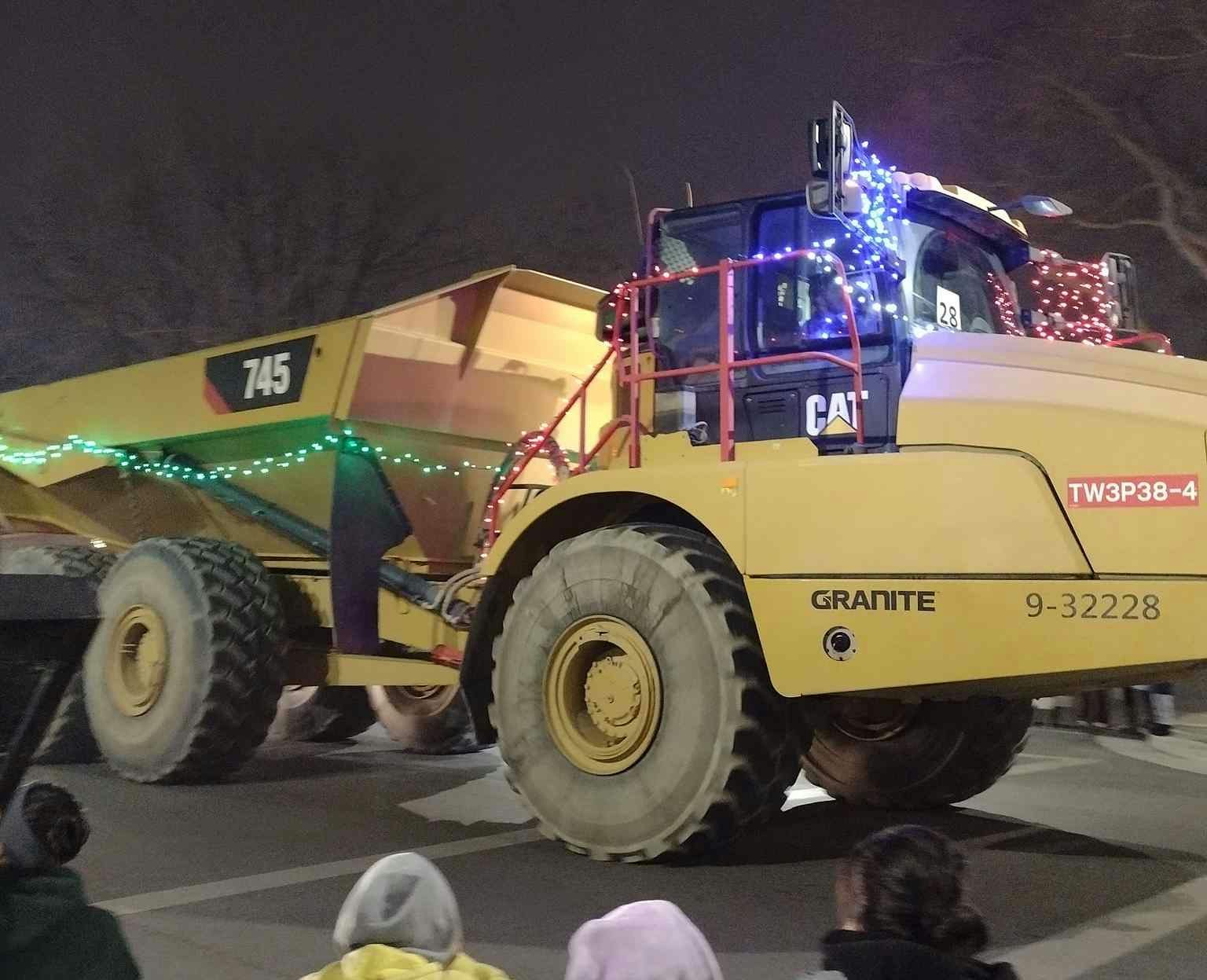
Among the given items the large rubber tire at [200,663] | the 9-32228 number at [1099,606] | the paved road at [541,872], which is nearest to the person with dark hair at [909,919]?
the paved road at [541,872]

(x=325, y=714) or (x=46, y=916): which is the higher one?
(x=325, y=714)

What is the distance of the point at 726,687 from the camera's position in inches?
215

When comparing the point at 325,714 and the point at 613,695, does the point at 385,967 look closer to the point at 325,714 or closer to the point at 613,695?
the point at 613,695

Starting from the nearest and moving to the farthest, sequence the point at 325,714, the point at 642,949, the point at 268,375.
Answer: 1. the point at 642,949
2. the point at 268,375
3. the point at 325,714

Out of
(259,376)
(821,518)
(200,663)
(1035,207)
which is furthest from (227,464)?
(1035,207)

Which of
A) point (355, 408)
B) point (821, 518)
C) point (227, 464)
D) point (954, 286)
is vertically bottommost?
point (821, 518)

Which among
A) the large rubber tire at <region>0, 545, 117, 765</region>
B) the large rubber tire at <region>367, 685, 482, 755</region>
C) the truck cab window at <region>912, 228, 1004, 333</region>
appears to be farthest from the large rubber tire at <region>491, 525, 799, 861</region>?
the large rubber tire at <region>0, 545, 117, 765</region>

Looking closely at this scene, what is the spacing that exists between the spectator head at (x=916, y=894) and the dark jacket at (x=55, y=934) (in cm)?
149

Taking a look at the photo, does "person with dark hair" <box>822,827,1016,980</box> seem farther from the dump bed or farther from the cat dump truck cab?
the dump bed

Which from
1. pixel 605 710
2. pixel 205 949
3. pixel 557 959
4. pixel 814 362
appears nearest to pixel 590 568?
pixel 605 710

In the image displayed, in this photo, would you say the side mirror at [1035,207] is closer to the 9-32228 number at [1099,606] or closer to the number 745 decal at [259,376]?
the 9-32228 number at [1099,606]

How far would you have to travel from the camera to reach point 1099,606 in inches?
190

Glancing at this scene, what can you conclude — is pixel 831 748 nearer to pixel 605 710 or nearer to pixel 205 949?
pixel 605 710

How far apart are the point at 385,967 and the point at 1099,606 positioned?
3.48 meters
